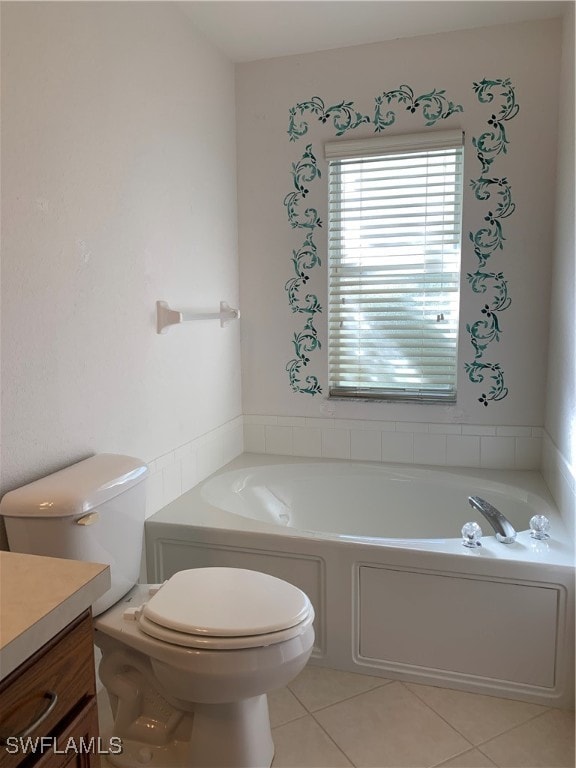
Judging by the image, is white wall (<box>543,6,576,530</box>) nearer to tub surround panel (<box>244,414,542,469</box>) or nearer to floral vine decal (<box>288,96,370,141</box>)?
tub surround panel (<box>244,414,542,469</box>)

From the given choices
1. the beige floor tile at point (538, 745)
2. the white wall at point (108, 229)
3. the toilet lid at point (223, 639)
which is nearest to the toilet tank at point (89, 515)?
the white wall at point (108, 229)

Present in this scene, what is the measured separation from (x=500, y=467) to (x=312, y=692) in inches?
54.0

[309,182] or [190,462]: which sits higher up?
[309,182]

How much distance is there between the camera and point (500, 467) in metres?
2.83

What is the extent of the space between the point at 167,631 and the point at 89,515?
1.19 ft

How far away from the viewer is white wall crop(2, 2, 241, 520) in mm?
1621

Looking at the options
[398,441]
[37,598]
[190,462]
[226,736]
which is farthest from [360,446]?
[37,598]

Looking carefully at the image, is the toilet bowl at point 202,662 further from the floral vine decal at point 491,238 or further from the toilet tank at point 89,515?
the floral vine decal at point 491,238

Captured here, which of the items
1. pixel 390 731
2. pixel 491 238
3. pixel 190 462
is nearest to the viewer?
pixel 390 731

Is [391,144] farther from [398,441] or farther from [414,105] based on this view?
[398,441]

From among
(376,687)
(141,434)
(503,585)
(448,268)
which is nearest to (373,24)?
(448,268)

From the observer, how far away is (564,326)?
2369 millimetres

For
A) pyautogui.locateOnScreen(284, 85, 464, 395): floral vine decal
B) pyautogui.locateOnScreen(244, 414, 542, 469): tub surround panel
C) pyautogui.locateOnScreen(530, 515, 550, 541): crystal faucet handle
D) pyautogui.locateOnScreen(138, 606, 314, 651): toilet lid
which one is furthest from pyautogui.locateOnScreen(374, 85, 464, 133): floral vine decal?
pyautogui.locateOnScreen(138, 606, 314, 651): toilet lid

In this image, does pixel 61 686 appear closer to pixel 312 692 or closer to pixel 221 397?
pixel 312 692
